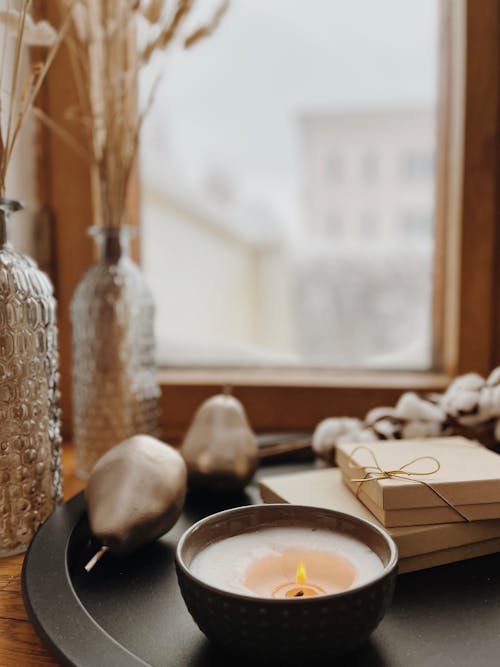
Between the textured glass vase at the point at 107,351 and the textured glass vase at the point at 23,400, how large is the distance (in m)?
0.18

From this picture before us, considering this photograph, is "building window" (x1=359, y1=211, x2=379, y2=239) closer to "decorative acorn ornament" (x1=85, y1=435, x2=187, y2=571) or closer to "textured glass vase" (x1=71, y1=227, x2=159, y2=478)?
"textured glass vase" (x1=71, y1=227, x2=159, y2=478)

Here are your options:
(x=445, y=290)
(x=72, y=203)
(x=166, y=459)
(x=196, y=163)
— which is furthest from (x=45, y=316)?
(x=196, y=163)

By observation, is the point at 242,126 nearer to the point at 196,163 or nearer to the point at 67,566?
the point at 196,163

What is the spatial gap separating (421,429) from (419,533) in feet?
0.70

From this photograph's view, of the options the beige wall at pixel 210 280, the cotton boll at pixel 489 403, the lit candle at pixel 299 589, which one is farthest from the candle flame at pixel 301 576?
the beige wall at pixel 210 280

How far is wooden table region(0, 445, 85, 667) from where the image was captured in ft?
1.28

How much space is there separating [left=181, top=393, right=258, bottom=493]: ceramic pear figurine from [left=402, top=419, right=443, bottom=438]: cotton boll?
17 centimetres

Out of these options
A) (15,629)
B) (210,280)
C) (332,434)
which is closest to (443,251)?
(332,434)

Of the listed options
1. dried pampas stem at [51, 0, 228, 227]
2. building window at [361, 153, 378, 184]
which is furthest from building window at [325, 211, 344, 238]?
dried pampas stem at [51, 0, 228, 227]

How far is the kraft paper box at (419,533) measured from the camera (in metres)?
0.46

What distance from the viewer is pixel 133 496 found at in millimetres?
494

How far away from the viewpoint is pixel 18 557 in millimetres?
520

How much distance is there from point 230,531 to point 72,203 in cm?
61

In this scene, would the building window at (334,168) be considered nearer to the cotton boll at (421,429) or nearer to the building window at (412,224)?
the building window at (412,224)
